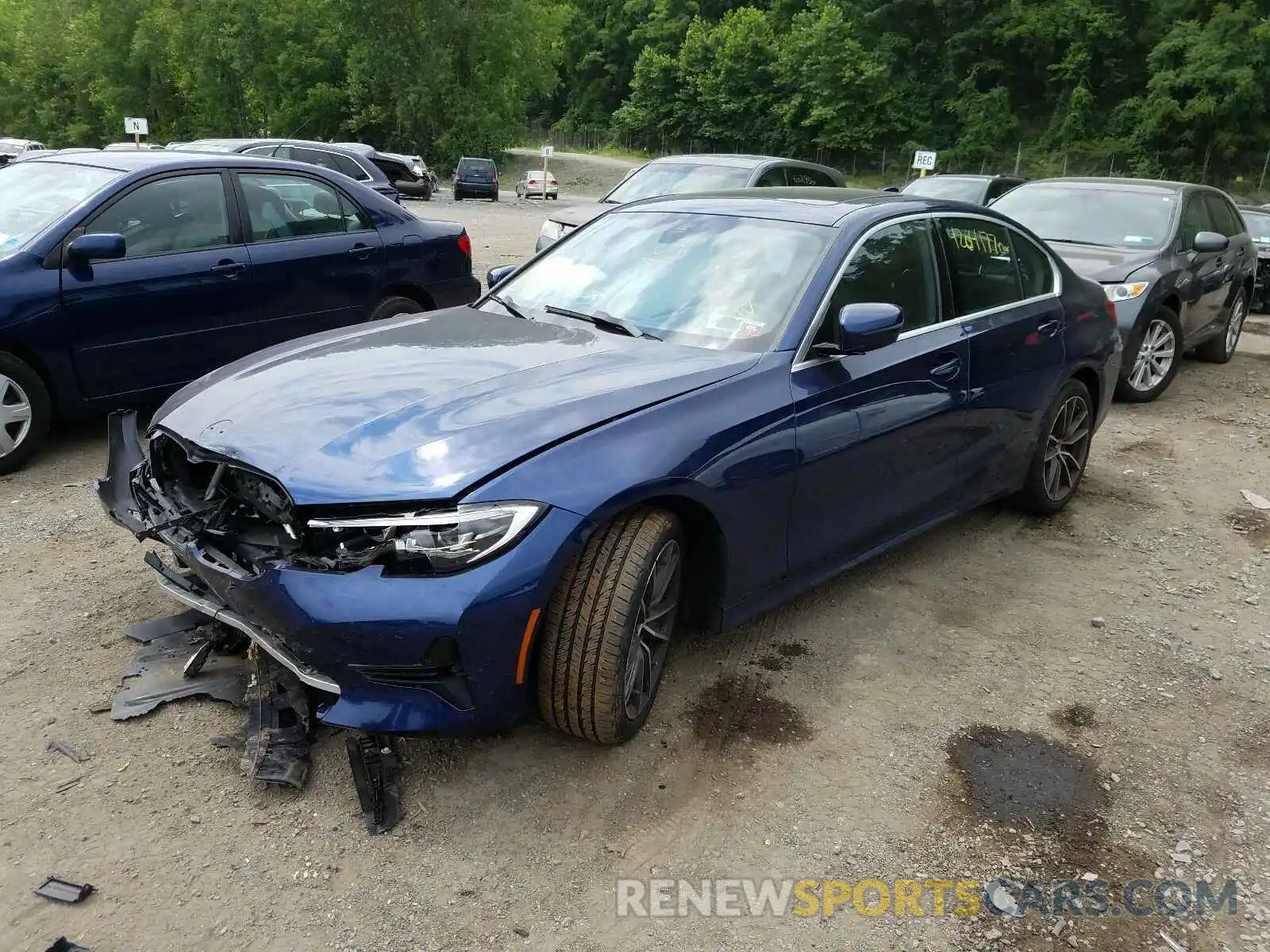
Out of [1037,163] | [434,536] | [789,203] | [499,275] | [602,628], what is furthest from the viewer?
[1037,163]

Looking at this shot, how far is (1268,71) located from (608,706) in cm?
4970

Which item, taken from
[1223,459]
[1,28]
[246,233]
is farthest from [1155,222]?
[1,28]

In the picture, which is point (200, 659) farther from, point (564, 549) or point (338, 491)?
point (564, 549)

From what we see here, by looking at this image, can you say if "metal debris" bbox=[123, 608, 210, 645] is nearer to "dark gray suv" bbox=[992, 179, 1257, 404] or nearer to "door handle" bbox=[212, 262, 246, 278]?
"door handle" bbox=[212, 262, 246, 278]

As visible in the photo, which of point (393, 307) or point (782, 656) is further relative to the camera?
point (393, 307)

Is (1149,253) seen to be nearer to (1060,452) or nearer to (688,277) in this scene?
(1060,452)

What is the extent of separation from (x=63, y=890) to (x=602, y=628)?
150 centimetres

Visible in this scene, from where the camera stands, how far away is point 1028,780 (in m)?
3.12

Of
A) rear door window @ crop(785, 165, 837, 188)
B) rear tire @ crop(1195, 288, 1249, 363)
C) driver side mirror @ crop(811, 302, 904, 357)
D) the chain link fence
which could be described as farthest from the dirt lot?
the chain link fence

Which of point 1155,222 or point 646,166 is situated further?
point 646,166

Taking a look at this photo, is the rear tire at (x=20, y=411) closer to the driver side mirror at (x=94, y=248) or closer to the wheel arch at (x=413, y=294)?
the driver side mirror at (x=94, y=248)

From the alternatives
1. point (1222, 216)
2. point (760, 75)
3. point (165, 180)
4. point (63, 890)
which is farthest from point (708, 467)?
point (760, 75)

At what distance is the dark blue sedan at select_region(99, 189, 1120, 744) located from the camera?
262 centimetres

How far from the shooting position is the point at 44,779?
2855 millimetres
